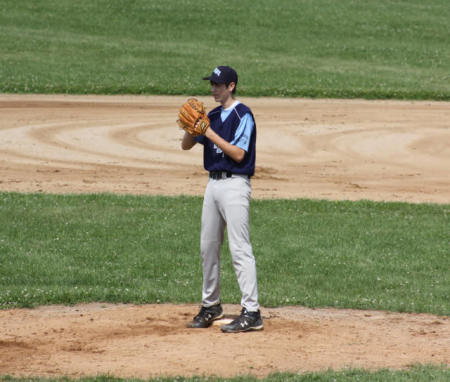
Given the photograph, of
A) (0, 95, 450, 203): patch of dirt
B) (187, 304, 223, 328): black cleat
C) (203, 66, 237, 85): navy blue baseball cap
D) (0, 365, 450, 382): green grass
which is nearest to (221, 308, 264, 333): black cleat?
(187, 304, 223, 328): black cleat

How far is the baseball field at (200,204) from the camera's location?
870 cm

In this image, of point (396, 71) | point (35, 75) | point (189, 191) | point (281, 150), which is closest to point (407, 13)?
point (396, 71)

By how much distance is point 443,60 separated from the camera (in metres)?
37.3

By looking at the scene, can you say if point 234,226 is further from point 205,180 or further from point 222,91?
point 205,180

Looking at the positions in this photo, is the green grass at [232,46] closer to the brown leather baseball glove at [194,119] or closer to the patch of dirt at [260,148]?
the patch of dirt at [260,148]

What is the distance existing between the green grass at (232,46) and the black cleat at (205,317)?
21.0 metres

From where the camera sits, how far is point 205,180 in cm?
1920

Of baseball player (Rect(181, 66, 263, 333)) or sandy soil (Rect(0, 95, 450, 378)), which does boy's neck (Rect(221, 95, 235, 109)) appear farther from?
sandy soil (Rect(0, 95, 450, 378))

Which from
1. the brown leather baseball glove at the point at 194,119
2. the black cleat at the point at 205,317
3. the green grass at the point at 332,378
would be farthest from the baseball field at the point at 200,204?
the brown leather baseball glove at the point at 194,119

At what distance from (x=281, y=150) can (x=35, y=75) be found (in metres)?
13.5

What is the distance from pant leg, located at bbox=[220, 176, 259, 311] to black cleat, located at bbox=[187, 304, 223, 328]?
580 mm

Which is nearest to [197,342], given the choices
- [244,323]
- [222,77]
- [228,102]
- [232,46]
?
[244,323]

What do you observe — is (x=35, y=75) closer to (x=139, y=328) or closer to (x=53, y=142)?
(x=53, y=142)

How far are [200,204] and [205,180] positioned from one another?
2766 mm
